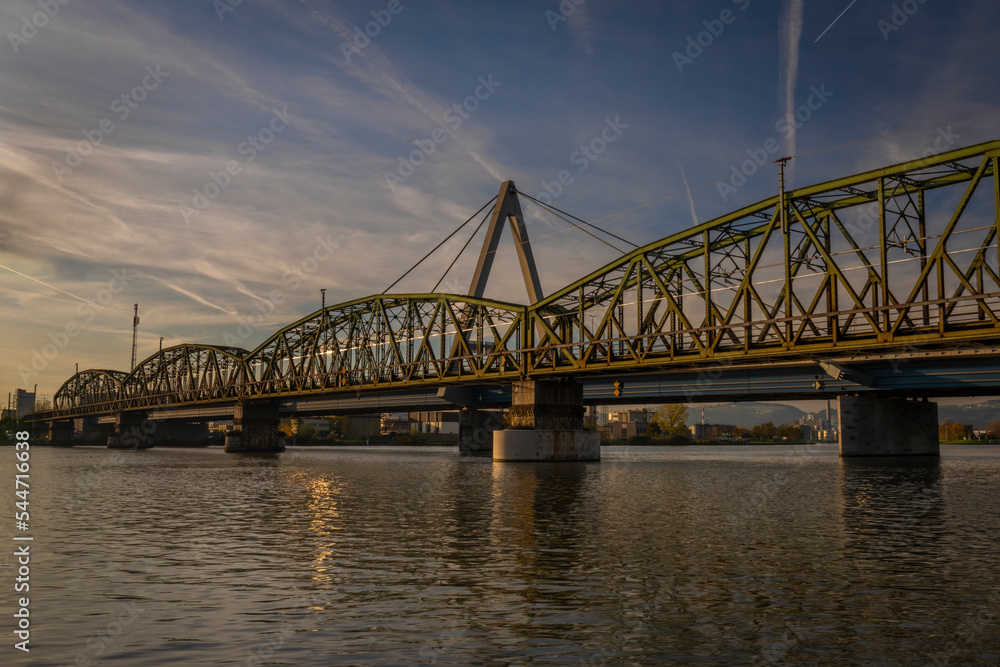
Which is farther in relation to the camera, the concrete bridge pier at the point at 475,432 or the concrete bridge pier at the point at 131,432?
the concrete bridge pier at the point at 131,432

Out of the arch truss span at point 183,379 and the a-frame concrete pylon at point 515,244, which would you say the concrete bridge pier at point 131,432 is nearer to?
the arch truss span at point 183,379

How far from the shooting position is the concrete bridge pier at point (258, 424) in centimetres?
13750

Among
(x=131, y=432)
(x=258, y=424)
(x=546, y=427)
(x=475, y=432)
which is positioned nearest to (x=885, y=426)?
(x=546, y=427)

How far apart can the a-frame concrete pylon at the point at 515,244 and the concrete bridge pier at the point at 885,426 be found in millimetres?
34694

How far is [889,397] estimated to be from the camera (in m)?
83.4

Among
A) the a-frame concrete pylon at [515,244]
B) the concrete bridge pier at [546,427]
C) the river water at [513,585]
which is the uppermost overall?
the a-frame concrete pylon at [515,244]

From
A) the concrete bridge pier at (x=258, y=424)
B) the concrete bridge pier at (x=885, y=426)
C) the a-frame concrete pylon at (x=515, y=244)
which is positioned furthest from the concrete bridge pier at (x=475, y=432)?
the concrete bridge pier at (x=885, y=426)

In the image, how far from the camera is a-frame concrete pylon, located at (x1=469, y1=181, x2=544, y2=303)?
84.1 m

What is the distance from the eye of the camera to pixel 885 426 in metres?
84.6

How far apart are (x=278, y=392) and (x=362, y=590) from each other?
403ft

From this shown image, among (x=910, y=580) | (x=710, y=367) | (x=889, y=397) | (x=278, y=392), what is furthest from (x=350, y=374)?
(x=910, y=580)

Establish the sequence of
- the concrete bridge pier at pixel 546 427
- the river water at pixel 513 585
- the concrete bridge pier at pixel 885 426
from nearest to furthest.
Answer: the river water at pixel 513 585
the concrete bridge pier at pixel 546 427
the concrete bridge pier at pixel 885 426

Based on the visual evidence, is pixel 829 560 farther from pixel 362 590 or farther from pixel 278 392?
pixel 278 392

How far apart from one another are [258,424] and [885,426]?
10158 cm
